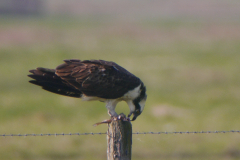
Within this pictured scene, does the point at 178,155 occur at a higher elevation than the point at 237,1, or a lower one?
higher

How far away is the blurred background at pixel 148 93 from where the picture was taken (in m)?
12.2

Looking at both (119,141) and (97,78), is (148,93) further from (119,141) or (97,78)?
(119,141)

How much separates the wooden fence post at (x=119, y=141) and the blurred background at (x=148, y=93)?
634 cm

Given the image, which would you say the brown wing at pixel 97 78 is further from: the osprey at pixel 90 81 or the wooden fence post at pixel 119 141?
the wooden fence post at pixel 119 141

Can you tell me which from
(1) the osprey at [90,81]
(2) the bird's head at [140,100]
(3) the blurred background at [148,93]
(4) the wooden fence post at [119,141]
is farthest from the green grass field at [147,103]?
(4) the wooden fence post at [119,141]

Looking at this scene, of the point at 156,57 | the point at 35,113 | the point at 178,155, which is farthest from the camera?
the point at 156,57

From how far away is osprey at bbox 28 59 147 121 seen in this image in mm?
6273

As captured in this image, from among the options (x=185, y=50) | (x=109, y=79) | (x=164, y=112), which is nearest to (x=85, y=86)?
(x=109, y=79)

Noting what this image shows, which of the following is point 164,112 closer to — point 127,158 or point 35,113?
point 35,113

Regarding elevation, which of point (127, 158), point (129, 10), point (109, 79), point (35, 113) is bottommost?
point (129, 10)

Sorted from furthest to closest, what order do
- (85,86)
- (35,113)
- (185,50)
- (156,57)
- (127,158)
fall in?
(185,50) → (156,57) → (35,113) → (85,86) → (127,158)

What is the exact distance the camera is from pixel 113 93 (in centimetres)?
657

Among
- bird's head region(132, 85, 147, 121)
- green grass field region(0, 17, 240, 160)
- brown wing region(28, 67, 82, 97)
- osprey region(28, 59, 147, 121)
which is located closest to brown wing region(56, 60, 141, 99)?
osprey region(28, 59, 147, 121)

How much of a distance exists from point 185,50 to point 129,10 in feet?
196
